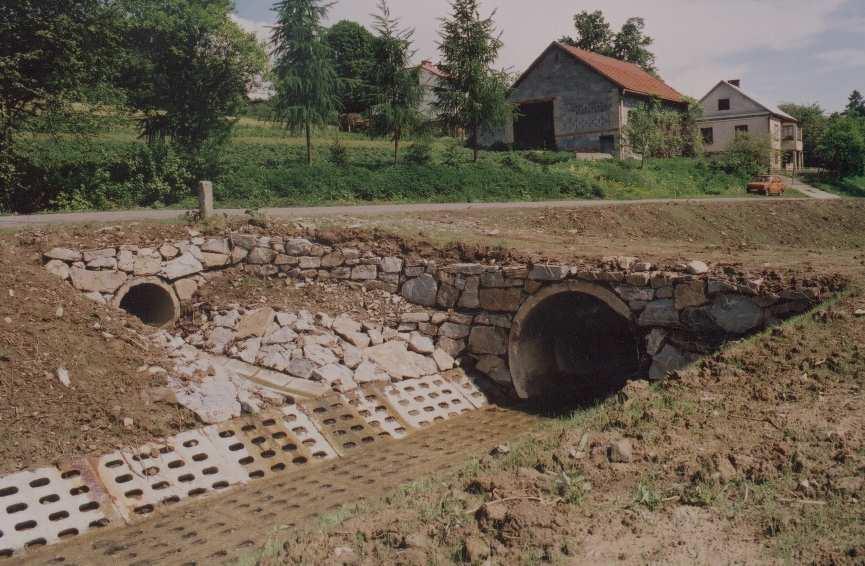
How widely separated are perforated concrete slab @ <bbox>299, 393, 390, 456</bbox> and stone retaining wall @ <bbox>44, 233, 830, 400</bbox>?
2430mm

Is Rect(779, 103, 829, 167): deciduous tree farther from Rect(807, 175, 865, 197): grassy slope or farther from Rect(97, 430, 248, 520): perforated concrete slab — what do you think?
Rect(97, 430, 248, 520): perforated concrete slab

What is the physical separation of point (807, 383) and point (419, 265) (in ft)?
23.0

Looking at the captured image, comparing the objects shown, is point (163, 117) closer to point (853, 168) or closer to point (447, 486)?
point (447, 486)

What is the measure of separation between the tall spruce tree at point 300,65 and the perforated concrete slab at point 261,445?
64.9 ft

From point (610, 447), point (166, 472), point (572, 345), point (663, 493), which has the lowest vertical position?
point (166, 472)

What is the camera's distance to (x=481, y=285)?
12023 mm

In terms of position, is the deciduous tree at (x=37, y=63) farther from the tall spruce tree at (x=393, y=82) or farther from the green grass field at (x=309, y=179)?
the tall spruce tree at (x=393, y=82)

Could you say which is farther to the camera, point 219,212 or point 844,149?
point 844,149

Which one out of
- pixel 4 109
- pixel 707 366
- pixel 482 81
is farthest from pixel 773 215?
pixel 4 109

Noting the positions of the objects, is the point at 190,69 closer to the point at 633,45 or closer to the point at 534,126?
the point at 534,126

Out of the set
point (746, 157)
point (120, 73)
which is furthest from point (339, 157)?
point (746, 157)

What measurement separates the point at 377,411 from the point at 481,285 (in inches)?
122

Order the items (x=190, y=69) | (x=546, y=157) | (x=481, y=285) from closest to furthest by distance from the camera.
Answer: (x=481, y=285) → (x=190, y=69) → (x=546, y=157)

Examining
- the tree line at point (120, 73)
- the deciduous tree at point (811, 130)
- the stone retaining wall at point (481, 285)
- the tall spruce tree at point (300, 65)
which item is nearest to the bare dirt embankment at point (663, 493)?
the stone retaining wall at point (481, 285)
